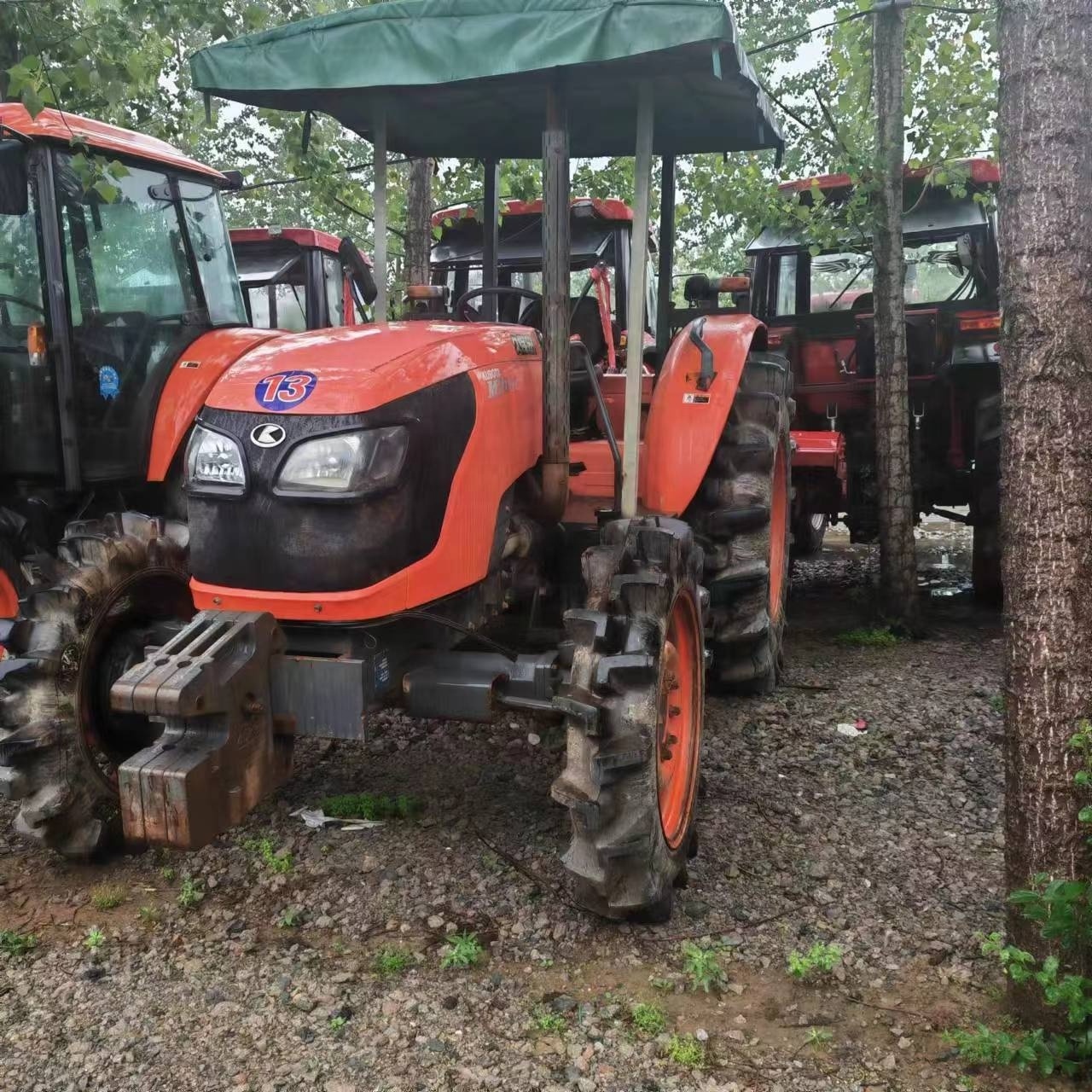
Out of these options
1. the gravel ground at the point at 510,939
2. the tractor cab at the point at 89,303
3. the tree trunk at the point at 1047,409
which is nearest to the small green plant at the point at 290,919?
the gravel ground at the point at 510,939

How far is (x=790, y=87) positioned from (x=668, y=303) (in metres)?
5.70

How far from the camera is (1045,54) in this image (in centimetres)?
263

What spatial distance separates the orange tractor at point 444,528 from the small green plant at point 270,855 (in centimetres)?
56

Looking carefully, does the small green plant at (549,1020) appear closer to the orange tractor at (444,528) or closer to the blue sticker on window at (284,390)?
the orange tractor at (444,528)

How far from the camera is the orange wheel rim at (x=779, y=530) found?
230 inches

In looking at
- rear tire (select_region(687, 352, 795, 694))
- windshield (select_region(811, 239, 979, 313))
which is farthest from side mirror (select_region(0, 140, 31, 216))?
windshield (select_region(811, 239, 979, 313))

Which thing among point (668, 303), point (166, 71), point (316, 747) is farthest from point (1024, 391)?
point (166, 71)

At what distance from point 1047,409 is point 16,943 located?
3320mm

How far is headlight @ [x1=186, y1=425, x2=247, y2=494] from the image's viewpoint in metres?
3.08

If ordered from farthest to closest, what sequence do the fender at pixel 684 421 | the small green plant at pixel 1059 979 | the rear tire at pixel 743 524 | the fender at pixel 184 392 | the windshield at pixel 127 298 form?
the fender at pixel 184 392 → the windshield at pixel 127 298 → the rear tire at pixel 743 524 → the fender at pixel 684 421 → the small green plant at pixel 1059 979

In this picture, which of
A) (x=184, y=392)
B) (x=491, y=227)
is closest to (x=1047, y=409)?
(x=491, y=227)

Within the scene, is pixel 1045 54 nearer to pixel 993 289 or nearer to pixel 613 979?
pixel 613 979

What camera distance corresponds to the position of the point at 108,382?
216 inches

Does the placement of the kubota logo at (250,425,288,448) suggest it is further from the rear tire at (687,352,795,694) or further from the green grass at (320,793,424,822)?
the rear tire at (687,352,795,694)
